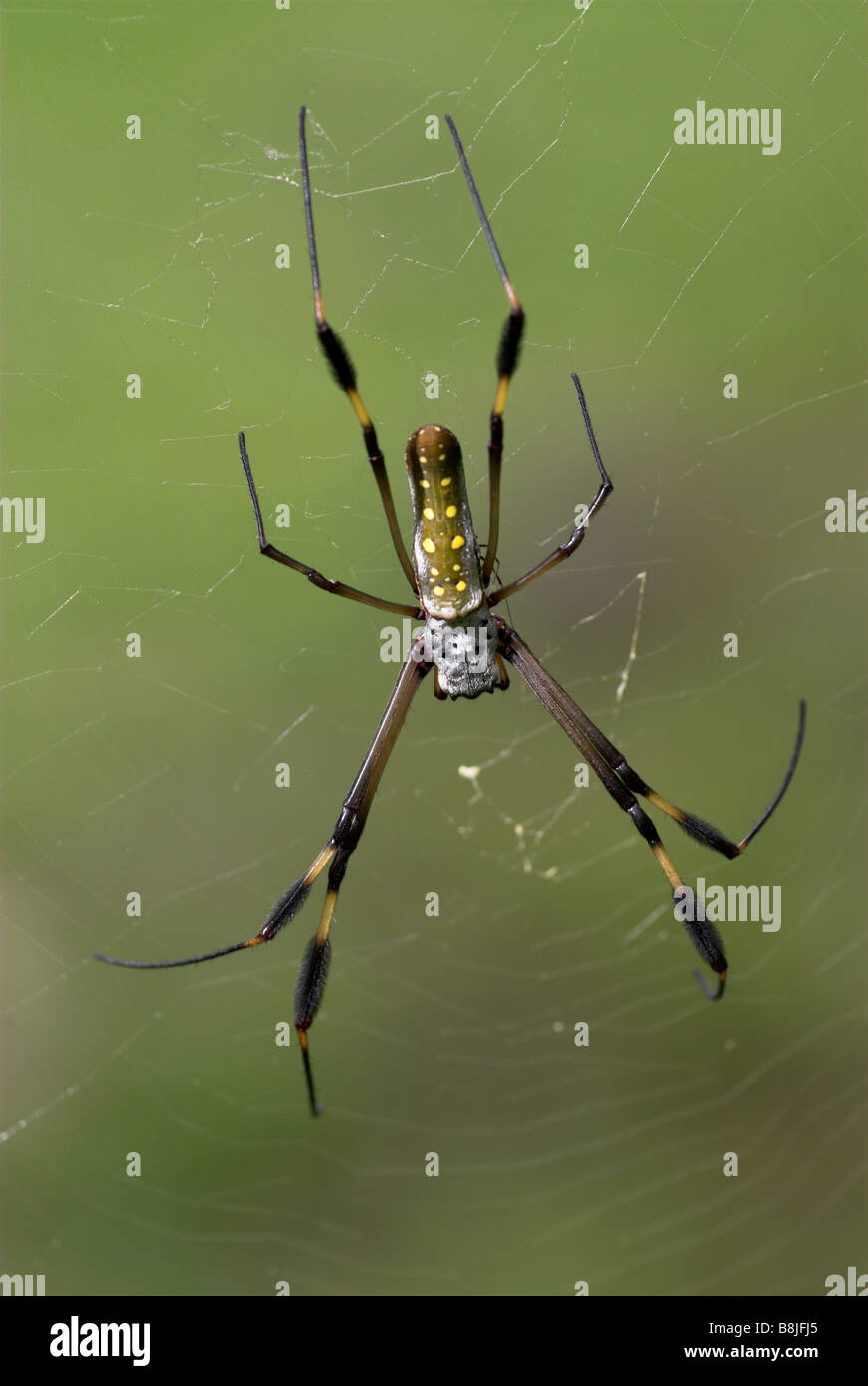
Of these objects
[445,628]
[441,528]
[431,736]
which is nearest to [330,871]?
[445,628]

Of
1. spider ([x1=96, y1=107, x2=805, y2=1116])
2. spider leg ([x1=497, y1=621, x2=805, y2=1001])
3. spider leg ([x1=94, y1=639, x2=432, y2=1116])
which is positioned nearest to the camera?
spider ([x1=96, y1=107, x2=805, y2=1116])

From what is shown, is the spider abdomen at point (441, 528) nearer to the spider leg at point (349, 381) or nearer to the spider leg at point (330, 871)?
the spider leg at point (349, 381)

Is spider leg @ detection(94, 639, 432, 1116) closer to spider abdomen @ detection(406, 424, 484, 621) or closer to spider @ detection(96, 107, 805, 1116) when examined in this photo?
spider @ detection(96, 107, 805, 1116)

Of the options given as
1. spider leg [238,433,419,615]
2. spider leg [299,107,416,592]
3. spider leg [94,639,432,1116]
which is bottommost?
spider leg [94,639,432,1116]

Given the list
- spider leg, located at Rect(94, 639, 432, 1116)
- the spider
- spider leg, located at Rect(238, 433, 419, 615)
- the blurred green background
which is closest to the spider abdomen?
the spider

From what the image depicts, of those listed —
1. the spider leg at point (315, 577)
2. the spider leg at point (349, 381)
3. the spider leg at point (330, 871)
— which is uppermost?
the spider leg at point (349, 381)

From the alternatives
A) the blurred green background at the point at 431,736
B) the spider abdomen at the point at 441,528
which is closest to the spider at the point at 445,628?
the spider abdomen at the point at 441,528

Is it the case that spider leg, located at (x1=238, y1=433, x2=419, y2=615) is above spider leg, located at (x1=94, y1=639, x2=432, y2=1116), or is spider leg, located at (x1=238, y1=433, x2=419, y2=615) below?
above

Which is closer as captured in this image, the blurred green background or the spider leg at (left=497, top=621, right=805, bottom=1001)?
the spider leg at (left=497, top=621, right=805, bottom=1001)

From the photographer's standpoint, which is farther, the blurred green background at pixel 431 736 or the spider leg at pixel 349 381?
the blurred green background at pixel 431 736
